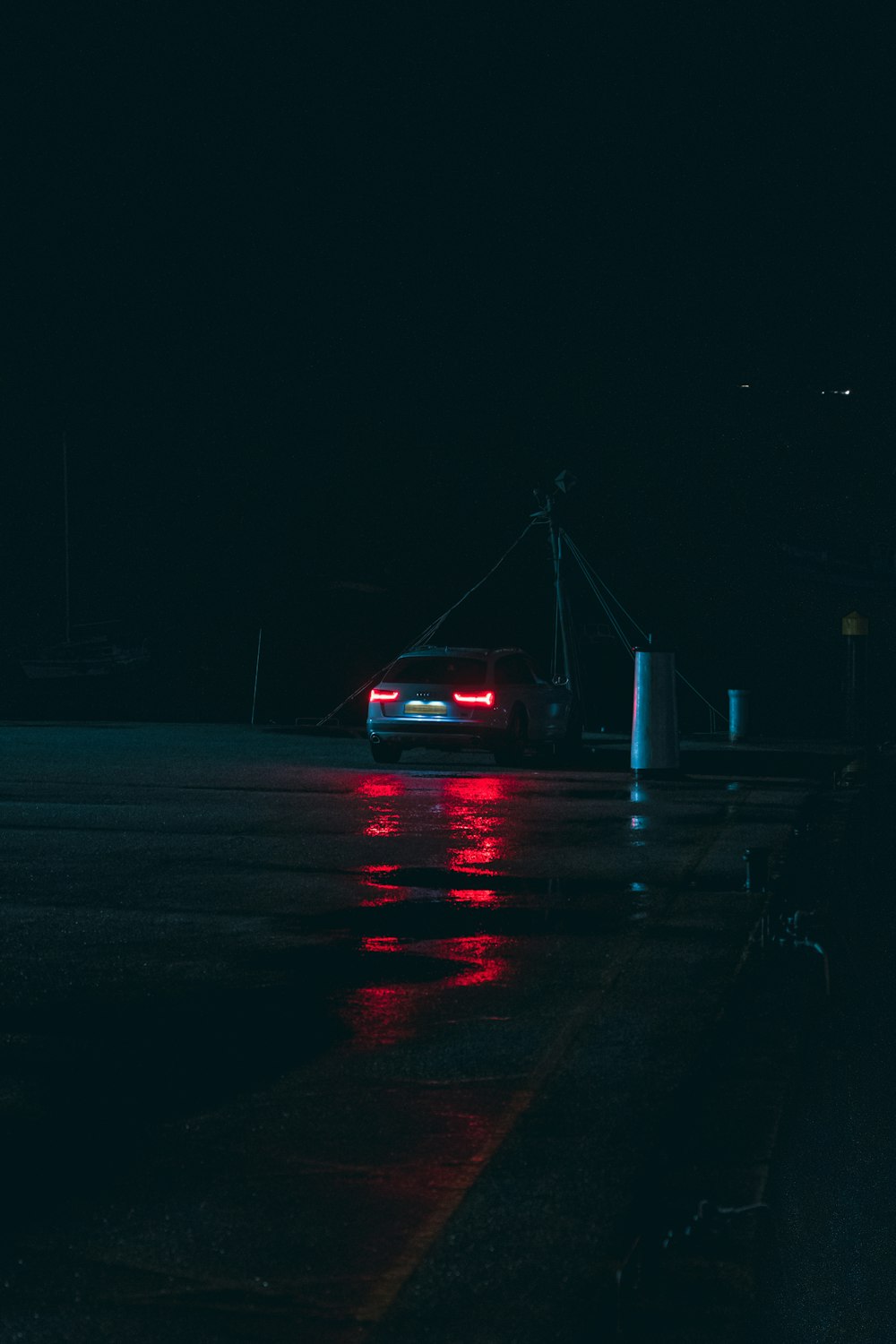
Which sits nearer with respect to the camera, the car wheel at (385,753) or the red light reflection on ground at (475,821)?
the red light reflection on ground at (475,821)

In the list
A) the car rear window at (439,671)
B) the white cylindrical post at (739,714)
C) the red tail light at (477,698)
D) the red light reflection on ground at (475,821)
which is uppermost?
the car rear window at (439,671)

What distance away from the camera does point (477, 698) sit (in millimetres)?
22234

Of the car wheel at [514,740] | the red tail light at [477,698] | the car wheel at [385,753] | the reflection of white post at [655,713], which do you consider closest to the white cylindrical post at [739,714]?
the car wheel at [514,740]

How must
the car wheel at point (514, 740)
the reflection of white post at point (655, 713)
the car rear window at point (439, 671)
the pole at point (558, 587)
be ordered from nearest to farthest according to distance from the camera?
the reflection of white post at point (655, 713) → the car wheel at point (514, 740) → the car rear window at point (439, 671) → the pole at point (558, 587)

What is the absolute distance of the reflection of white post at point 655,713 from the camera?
60.9 ft

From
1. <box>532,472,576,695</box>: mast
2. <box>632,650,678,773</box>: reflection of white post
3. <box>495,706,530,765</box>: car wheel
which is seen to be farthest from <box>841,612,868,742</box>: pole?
<box>632,650,678,773</box>: reflection of white post

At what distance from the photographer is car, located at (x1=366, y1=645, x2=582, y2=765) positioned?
22.2 meters

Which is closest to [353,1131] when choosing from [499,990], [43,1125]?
[43,1125]

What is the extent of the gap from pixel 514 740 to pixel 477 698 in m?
0.75

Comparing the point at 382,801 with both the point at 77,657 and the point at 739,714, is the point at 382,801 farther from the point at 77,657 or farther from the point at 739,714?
the point at 77,657

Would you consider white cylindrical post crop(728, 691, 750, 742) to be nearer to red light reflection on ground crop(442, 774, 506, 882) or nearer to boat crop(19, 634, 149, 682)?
red light reflection on ground crop(442, 774, 506, 882)

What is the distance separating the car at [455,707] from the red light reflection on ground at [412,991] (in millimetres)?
13517

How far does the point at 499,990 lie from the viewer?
7.21m

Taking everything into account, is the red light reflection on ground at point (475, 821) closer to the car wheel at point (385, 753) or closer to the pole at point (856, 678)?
the car wheel at point (385, 753)
